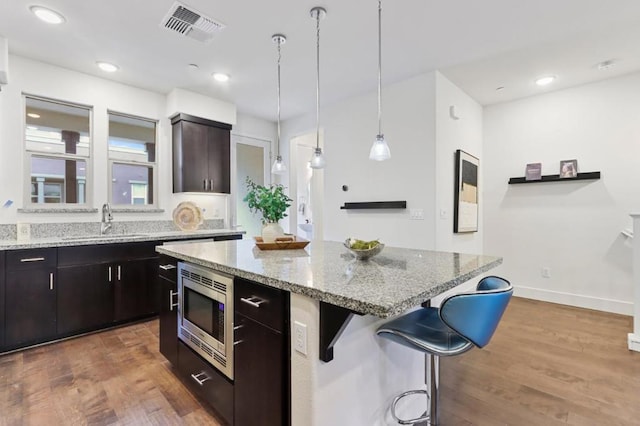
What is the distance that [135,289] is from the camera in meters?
3.28

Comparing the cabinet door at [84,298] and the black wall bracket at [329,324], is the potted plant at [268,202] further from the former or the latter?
the cabinet door at [84,298]

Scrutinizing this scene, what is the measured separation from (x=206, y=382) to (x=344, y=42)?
9.59ft

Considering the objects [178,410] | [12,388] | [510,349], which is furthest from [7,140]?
[510,349]

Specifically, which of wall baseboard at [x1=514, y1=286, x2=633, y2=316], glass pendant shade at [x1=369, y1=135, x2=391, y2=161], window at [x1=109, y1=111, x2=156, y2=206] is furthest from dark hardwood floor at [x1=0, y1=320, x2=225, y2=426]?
wall baseboard at [x1=514, y1=286, x2=633, y2=316]

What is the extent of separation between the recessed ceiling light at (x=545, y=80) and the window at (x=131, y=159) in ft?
16.1

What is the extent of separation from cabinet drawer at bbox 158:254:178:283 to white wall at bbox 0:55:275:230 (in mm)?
1872

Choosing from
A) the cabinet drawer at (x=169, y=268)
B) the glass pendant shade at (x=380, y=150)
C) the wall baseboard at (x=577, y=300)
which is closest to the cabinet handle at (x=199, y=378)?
the cabinet drawer at (x=169, y=268)

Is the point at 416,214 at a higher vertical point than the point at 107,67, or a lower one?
lower

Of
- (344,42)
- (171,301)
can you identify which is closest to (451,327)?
(171,301)

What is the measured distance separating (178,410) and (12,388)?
1266 mm

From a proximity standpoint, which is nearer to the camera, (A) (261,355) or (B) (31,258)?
(A) (261,355)

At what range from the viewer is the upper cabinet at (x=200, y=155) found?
4008 millimetres

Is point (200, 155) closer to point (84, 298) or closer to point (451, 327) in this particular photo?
point (84, 298)

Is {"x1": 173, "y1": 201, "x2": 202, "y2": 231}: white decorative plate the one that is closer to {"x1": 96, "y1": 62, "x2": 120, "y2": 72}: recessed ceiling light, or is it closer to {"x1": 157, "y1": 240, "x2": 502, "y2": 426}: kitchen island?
{"x1": 96, "y1": 62, "x2": 120, "y2": 72}: recessed ceiling light
